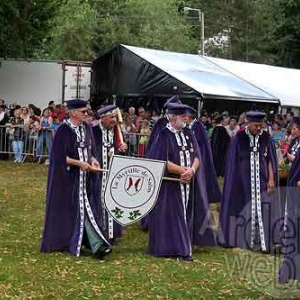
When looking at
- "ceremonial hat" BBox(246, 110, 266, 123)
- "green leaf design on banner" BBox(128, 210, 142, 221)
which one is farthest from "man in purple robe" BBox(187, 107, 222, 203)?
"green leaf design on banner" BBox(128, 210, 142, 221)

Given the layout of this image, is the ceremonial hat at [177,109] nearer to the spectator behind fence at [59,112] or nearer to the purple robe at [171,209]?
the purple robe at [171,209]

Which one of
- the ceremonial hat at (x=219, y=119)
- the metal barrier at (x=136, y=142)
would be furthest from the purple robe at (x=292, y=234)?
the ceremonial hat at (x=219, y=119)

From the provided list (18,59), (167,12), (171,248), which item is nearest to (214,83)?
(18,59)

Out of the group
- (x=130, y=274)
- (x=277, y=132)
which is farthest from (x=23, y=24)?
(x=130, y=274)

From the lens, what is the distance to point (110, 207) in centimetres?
785

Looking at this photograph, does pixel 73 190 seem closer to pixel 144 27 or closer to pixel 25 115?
pixel 25 115

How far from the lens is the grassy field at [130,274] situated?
6.78 meters

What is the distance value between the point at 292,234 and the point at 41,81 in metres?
16.5

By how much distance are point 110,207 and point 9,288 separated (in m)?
1.58

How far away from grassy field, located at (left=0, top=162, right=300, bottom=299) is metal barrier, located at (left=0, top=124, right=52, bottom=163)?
30.1 feet

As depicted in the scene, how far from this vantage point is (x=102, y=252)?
805 centimetres

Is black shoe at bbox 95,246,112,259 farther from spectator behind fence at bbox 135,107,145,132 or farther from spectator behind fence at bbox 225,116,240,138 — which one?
spectator behind fence at bbox 135,107,145,132

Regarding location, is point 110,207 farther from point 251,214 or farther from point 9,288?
point 251,214

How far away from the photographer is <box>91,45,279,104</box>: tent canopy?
65.1 feet
